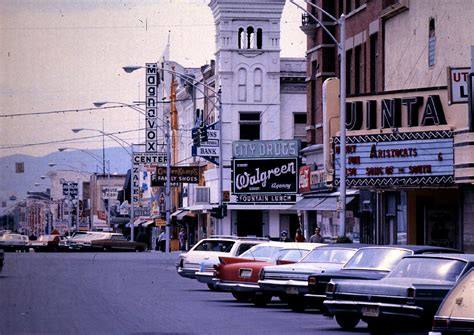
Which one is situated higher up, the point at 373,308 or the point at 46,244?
the point at 373,308

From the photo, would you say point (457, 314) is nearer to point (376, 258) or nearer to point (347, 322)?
point (347, 322)

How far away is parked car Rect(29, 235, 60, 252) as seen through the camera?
266ft

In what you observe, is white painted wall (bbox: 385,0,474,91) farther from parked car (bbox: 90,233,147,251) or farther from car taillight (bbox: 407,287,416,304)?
parked car (bbox: 90,233,147,251)

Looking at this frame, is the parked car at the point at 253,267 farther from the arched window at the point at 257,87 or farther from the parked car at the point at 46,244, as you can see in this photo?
the parked car at the point at 46,244

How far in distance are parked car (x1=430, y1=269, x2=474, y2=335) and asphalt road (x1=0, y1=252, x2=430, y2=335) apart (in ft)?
24.8

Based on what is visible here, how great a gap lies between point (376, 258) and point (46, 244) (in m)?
60.1

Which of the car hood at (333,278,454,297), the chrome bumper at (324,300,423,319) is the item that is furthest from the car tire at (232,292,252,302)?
the car hood at (333,278,454,297)

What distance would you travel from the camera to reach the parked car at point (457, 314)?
13.6 m

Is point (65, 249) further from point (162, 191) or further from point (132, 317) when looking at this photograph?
point (132, 317)

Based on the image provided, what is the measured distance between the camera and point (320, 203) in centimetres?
5284

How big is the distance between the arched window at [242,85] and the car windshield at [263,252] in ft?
168

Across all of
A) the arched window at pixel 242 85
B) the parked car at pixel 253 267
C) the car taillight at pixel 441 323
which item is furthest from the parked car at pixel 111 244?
the car taillight at pixel 441 323

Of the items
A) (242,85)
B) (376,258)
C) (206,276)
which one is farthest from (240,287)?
(242,85)

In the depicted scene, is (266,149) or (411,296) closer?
(411,296)
